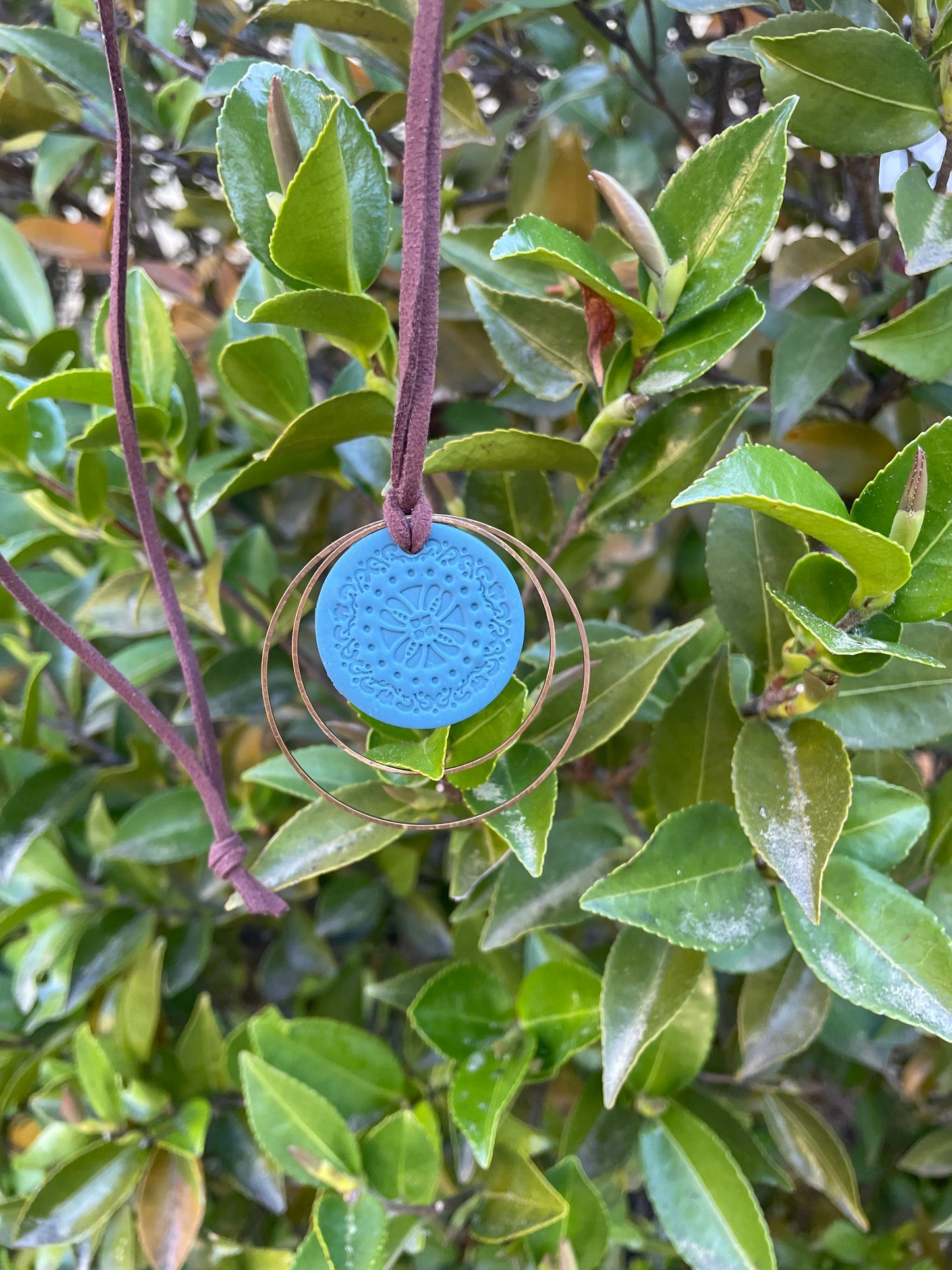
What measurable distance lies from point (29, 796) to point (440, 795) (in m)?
0.40

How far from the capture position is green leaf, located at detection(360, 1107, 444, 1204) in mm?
533

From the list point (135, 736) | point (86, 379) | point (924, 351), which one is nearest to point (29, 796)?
point (135, 736)

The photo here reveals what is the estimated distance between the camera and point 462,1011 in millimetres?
566

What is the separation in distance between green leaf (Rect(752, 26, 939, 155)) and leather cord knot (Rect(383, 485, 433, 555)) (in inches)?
10.6

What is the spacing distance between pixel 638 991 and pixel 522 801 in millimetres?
132

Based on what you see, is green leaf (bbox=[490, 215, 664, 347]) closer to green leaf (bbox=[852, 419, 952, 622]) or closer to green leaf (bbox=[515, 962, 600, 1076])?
green leaf (bbox=[852, 419, 952, 622])

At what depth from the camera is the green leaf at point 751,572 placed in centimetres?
45

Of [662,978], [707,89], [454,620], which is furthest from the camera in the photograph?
[707,89]

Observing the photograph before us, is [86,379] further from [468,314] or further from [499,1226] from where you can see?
[499,1226]

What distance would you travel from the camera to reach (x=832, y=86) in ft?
1.39

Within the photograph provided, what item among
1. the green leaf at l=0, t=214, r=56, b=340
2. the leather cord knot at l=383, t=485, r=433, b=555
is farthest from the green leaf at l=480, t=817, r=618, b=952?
the green leaf at l=0, t=214, r=56, b=340

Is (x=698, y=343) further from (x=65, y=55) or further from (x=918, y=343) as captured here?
(x=65, y=55)

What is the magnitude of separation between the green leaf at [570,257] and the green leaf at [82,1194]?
630mm

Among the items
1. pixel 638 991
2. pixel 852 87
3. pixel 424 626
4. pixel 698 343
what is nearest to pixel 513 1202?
pixel 638 991
